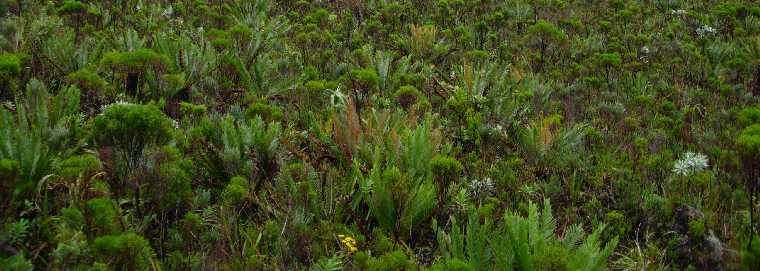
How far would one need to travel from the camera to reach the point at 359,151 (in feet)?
15.3

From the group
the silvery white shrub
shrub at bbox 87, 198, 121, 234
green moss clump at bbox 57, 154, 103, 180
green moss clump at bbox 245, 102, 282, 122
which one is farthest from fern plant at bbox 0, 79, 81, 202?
the silvery white shrub

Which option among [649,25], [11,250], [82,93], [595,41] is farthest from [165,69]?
[649,25]

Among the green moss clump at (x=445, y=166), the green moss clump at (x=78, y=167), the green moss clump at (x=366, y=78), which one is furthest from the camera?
the green moss clump at (x=366, y=78)

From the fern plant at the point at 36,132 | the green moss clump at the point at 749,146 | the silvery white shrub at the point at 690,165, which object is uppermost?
the fern plant at the point at 36,132

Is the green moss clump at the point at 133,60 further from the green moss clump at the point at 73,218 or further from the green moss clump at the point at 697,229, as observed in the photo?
the green moss clump at the point at 697,229

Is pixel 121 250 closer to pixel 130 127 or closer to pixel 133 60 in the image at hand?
pixel 130 127

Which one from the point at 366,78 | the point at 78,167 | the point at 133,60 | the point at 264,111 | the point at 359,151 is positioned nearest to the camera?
the point at 78,167

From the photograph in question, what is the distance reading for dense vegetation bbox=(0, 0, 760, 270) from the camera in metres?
3.31

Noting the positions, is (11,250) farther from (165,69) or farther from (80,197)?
(165,69)

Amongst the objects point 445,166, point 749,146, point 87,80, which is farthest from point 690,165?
point 87,80

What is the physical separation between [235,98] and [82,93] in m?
1.36

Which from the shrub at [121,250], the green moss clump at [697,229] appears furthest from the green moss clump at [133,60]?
the green moss clump at [697,229]

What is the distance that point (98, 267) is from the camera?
2.63 meters

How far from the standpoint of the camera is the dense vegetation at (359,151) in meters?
3.31
